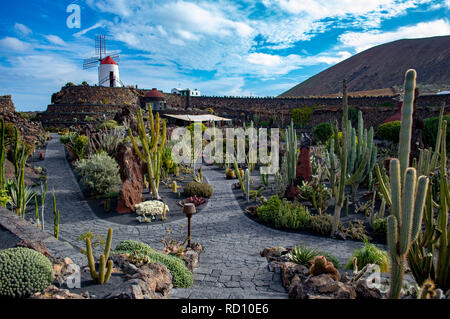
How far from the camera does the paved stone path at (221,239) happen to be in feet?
13.6

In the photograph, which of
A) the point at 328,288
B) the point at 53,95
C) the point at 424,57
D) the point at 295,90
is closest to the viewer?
the point at 328,288

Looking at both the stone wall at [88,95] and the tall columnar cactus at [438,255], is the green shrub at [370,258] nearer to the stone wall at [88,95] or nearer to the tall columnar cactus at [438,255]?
the tall columnar cactus at [438,255]

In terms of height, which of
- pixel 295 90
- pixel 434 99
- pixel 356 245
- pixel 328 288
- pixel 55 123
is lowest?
pixel 356 245

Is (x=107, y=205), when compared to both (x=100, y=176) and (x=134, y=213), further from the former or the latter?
(x=100, y=176)

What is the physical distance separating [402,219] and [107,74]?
4521 centimetres

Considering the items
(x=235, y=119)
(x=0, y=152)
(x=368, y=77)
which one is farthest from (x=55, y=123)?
(x=368, y=77)

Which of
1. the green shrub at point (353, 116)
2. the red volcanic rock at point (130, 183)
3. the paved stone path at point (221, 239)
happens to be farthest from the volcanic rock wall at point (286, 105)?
the red volcanic rock at point (130, 183)

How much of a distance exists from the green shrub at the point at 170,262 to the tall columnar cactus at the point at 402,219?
2.45 m

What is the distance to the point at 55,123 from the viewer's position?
2962 cm

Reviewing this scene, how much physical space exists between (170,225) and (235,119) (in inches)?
1371

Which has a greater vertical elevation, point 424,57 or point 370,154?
point 424,57

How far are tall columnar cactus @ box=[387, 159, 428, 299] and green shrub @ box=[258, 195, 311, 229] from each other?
4014mm

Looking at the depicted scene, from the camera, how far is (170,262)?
427cm
